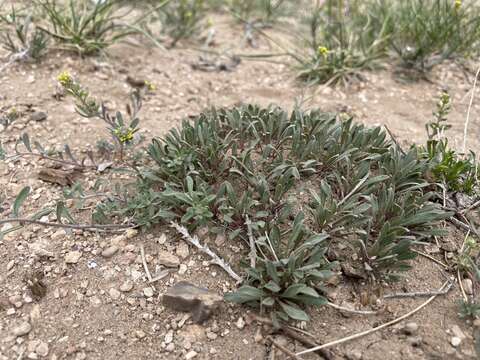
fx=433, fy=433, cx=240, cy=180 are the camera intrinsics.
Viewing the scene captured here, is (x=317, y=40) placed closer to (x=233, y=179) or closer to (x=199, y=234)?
(x=233, y=179)

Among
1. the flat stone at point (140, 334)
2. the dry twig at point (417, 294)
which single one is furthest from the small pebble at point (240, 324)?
the dry twig at point (417, 294)

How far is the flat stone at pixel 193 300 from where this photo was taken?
1.83 meters

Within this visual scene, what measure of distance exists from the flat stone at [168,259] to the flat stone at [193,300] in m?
0.15

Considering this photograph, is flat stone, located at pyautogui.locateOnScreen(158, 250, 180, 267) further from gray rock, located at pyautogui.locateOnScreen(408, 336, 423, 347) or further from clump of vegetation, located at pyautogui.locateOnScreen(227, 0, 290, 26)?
clump of vegetation, located at pyautogui.locateOnScreen(227, 0, 290, 26)

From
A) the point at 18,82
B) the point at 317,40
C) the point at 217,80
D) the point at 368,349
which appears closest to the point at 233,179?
the point at 368,349

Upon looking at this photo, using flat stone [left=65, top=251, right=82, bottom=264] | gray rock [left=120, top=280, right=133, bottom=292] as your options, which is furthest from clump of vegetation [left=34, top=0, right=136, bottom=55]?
gray rock [left=120, top=280, right=133, bottom=292]

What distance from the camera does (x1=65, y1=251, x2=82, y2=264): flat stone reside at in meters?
2.07

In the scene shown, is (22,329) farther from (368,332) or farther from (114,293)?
(368,332)

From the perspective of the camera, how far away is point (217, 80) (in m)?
3.80

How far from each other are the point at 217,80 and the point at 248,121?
142 cm

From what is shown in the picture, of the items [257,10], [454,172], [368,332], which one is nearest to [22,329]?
[368,332]

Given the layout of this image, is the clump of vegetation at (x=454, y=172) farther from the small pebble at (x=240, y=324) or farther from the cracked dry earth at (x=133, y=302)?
the small pebble at (x=240, y=324)

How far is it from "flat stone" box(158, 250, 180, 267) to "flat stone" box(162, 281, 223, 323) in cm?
15

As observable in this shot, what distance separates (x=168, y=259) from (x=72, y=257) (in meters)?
0.46
